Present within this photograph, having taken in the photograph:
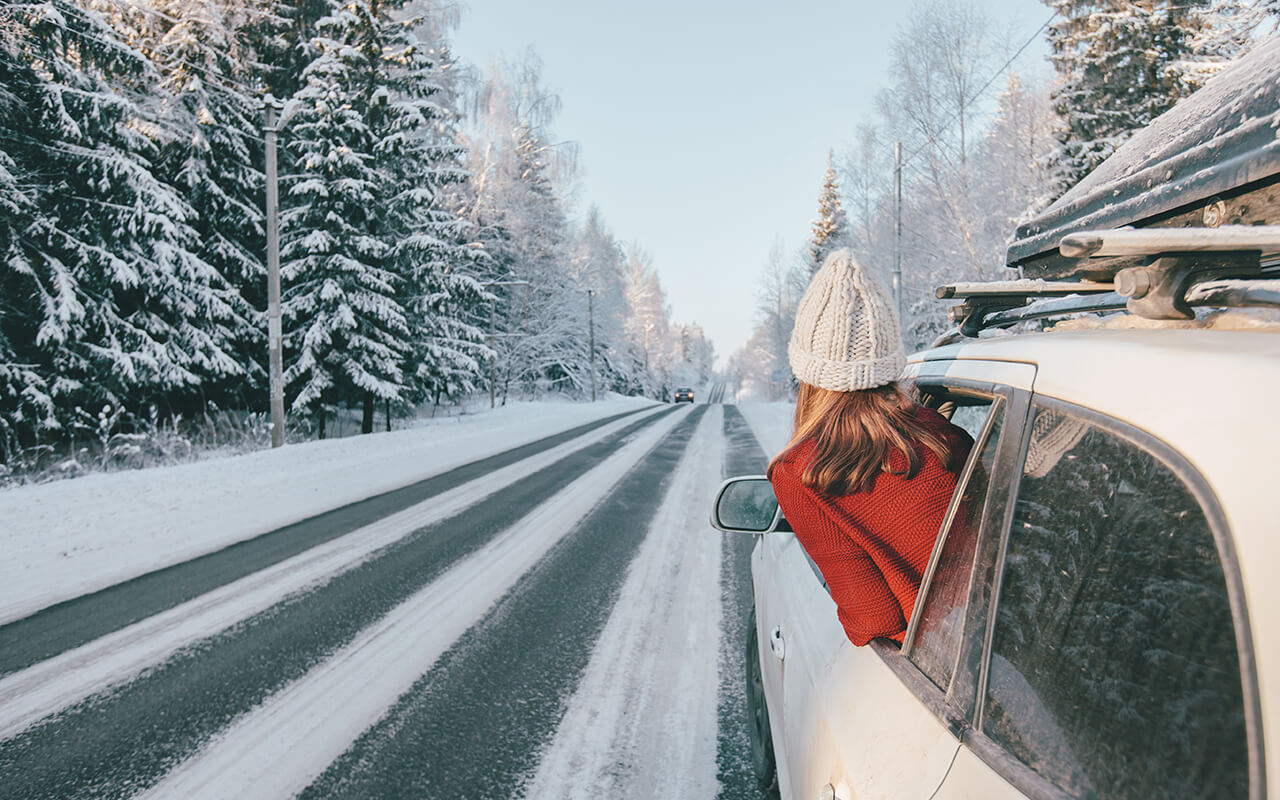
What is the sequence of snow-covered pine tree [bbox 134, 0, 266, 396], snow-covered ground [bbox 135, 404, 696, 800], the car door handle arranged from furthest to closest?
snow-covered pine tree [bbox 134, 0, 266, 396] < snow-covered ground [bbox 135, 404, 696, 800] < the car door handle

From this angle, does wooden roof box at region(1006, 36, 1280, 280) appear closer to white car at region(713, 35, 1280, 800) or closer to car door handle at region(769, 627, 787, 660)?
white car at region(713, 35, 1280, 800)

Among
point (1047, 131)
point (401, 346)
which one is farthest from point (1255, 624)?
point (1047, 131)

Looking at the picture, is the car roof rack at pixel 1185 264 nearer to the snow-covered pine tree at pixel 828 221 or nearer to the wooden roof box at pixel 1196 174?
the wooden roof box at pixel 1196 174

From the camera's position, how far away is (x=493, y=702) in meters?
3.22

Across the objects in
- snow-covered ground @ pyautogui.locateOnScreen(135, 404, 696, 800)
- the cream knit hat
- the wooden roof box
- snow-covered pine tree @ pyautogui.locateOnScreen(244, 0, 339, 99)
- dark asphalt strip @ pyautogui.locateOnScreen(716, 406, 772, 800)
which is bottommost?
dark asphalt strip @ pyautogui.locateOnScreen(716, 406, 772, 800)

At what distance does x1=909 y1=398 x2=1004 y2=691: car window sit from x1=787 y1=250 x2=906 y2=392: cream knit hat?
34 centimetres

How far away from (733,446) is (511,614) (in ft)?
35.7

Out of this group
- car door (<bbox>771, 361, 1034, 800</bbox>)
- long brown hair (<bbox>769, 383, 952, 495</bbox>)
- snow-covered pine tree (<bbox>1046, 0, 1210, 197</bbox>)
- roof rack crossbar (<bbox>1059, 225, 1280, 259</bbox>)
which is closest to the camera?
roof rack crossbar (<bbox>1059, 225, 1280, 259</bbox>)

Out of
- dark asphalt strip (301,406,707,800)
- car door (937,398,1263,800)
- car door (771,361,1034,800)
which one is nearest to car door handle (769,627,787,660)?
car door (771,361,1034,800)

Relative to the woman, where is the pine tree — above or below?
above

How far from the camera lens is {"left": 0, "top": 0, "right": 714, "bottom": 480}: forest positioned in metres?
11.9

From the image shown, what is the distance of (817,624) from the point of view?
1.71m

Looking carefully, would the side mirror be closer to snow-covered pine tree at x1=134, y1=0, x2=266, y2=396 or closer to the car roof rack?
the car roof rack

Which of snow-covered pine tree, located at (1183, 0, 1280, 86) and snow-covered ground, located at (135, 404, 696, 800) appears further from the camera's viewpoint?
snow-covered pine tree, located at (1183, 0, 1280, 86)
